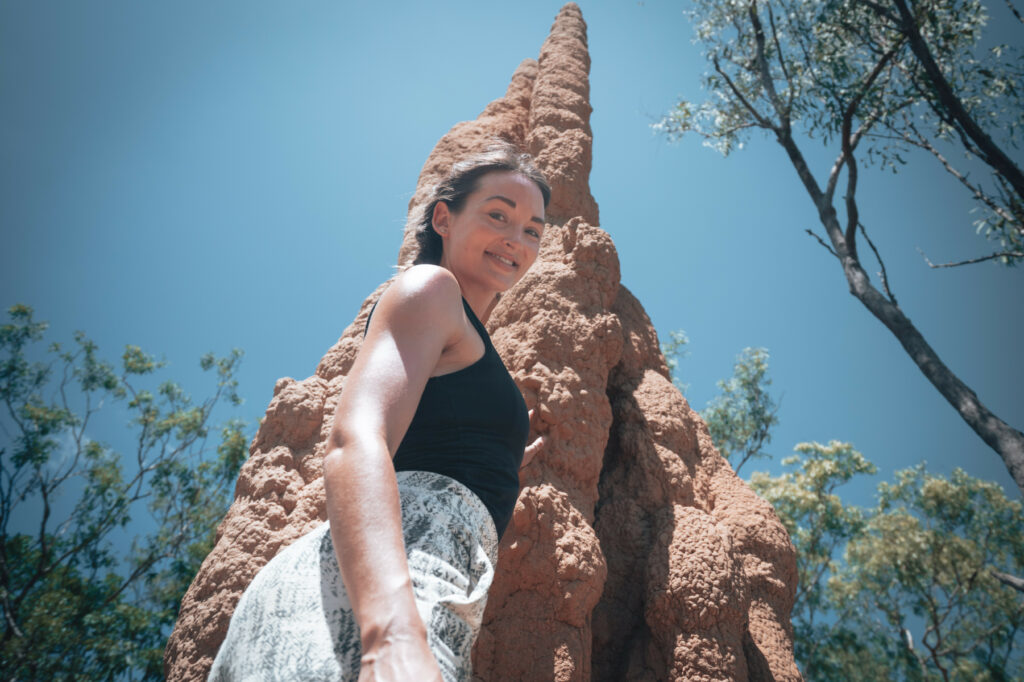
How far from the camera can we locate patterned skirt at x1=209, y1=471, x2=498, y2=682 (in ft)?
3.08

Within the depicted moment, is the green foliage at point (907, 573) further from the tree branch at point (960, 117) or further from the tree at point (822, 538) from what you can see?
the tree branch at point (960, 117)

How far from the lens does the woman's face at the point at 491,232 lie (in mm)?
1639

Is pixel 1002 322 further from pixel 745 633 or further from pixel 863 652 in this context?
pixel 745 633

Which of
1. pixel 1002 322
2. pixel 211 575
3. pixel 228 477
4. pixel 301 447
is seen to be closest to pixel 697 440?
pixel 301 447

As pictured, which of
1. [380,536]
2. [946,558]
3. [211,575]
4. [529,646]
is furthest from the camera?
[946,558]

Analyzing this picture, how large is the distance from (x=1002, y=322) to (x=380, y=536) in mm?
113865

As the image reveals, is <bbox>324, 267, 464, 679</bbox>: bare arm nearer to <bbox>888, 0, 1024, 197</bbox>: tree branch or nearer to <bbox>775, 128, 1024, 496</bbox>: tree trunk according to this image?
<bbox>775, 128, 1024, 496</bbox>: tree trunk

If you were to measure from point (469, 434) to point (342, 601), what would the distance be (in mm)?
421

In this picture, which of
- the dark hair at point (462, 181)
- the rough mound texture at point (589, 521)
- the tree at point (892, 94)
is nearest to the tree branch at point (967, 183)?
the tree at point (892, 94)

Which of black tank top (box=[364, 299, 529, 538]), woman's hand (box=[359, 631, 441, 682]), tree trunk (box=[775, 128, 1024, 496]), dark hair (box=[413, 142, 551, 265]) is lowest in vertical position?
woman's hand (box=[359, 631, 441, 682])

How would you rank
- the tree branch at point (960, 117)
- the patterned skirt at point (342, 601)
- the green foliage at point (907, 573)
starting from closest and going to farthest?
the patterned skirt at point (342, 601) → the tree branch at point (960, 117) → the green foliage at point (907, 573)

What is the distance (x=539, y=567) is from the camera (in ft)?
9.37

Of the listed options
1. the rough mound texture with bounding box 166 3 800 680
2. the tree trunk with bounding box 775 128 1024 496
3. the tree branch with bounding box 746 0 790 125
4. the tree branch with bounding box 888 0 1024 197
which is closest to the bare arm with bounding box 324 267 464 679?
the rough mound texture with bounding box 166 3 800 680

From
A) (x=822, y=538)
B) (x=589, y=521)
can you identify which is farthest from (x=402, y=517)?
(x=822, y=538)
